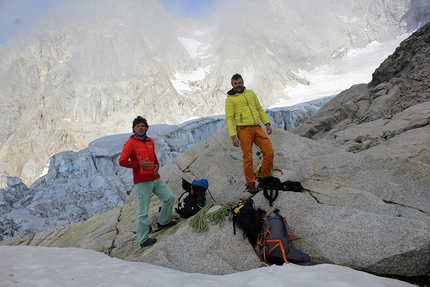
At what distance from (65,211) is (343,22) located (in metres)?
84.8

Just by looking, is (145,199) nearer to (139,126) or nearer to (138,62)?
(139,126)

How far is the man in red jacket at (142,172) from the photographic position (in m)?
4.38

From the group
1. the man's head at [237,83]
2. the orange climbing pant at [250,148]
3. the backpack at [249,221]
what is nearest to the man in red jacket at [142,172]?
the backpack at [249,221]

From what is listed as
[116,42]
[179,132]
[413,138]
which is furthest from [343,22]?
[413,138]

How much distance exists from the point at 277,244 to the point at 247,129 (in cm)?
219

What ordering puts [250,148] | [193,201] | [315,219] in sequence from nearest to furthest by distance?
[315,219] → [250,148] → [193,201]

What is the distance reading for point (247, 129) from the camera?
17.1 ft

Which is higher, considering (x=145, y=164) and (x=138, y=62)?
(x=138, y=62)

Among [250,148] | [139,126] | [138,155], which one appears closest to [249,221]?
[250,148]

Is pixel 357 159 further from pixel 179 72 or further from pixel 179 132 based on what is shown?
pixel 179 72

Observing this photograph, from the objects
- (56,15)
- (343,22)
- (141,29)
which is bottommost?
(343,22)

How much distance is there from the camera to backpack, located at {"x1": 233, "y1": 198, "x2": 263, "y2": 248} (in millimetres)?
4031

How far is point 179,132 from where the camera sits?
1271 inches

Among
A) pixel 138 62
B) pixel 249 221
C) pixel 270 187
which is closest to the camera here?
pixel 249 221
